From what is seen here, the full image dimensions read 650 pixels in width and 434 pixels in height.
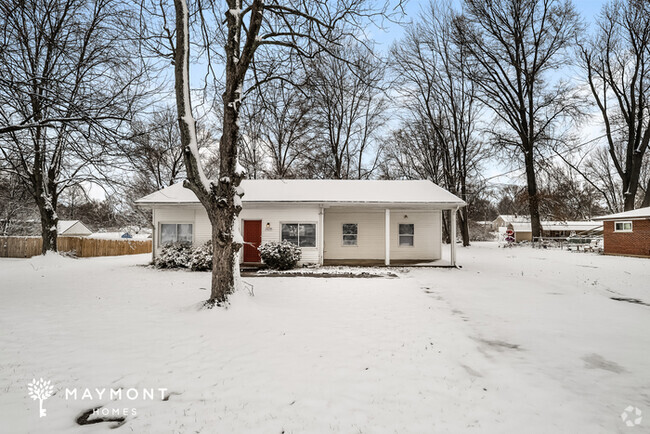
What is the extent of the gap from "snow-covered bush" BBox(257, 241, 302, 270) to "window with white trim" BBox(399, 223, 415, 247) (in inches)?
232

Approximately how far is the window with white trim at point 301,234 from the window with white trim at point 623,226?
1826 centimetres

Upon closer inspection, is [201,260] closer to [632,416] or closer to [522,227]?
[632,416]

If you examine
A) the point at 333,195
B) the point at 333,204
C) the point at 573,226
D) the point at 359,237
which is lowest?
the point at 359,237

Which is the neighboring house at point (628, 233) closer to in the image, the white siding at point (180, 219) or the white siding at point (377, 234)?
the white siding at point (377, 234)

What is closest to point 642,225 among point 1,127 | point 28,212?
point 1,127

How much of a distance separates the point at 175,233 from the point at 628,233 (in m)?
24.8

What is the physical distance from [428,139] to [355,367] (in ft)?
93.9

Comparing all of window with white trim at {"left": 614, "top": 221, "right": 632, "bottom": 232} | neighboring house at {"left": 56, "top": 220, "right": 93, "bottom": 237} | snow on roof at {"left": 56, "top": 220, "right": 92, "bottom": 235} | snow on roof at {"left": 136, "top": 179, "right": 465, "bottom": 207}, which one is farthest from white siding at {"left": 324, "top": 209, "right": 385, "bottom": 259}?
neighboring house at {"left": 56, "top": 220, "right": 93, "bottom": 237}

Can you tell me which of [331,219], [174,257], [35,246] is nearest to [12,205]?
[35,246]

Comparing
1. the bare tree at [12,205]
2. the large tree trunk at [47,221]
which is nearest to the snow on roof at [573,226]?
the large tree trunk at [47,221]

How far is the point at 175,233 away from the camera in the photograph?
A: 1533 centimetres

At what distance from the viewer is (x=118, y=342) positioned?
16.0ft

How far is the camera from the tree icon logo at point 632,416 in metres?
2.89

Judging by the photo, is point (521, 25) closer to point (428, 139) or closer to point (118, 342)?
point (428, 139)
